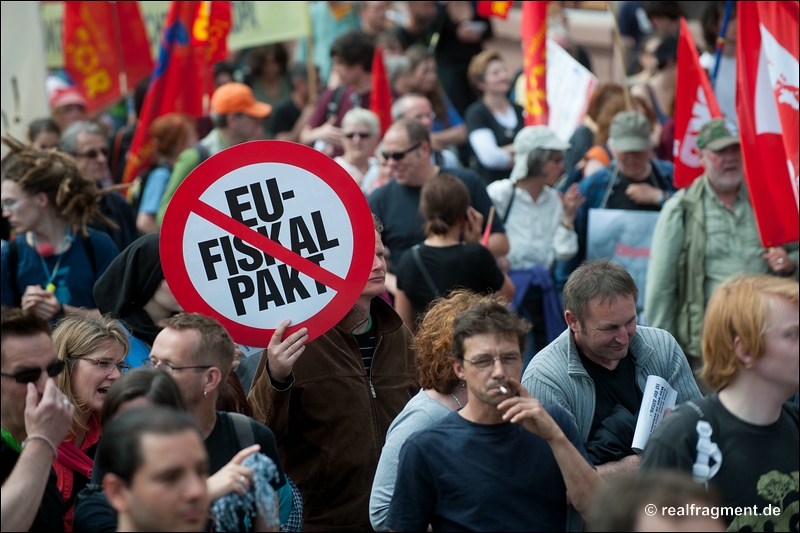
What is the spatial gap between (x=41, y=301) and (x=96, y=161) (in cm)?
289

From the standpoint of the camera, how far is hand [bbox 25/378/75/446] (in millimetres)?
3904

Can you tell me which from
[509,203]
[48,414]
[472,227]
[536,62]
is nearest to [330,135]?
[536,62]

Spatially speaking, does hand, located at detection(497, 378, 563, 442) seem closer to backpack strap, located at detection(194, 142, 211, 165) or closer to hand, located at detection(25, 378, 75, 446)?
hand, located at detection(25, 378, 75, 446)

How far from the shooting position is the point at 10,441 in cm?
411

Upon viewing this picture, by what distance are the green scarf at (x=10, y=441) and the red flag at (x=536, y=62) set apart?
7.10 metres

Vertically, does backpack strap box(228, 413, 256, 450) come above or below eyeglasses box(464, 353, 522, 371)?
below

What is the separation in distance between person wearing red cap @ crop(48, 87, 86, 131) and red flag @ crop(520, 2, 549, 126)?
473 centimetres

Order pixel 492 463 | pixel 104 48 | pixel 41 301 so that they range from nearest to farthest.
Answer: pixel 492 463, pixel 41 301, pixel 104 48

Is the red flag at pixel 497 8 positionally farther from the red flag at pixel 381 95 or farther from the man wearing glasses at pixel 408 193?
the man wearing glasses at pixel 408 193

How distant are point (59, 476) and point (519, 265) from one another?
15.3 feet

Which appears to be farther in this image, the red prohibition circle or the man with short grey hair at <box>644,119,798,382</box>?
the man with short grey hair at <box>644,119,798,382</box>

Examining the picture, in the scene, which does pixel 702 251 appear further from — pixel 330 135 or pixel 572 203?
pixel 330 135

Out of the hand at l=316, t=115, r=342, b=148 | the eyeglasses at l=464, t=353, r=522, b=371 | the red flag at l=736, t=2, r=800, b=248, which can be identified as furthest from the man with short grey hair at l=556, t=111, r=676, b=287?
the eyeglasses at l=464, t=353, r=522, b=371

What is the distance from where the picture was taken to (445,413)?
15.4 ft
